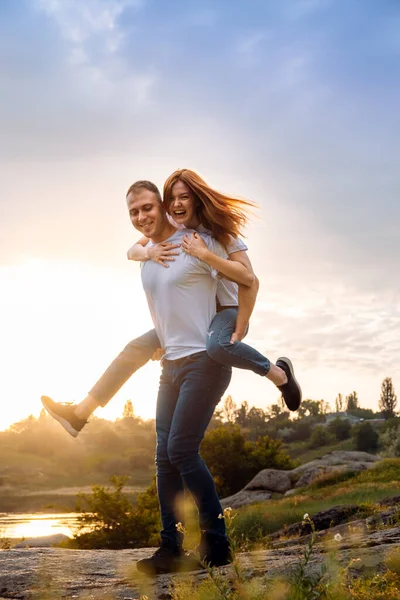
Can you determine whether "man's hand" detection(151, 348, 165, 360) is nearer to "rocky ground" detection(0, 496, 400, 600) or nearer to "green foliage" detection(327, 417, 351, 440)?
"rocky ground" detection(0, 496, 400, 600)

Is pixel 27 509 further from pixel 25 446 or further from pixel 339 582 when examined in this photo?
pixel 339 582

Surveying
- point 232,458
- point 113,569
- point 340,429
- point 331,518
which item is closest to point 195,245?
point 113,569

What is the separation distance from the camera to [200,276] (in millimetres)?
4988

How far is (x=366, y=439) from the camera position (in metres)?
56.8

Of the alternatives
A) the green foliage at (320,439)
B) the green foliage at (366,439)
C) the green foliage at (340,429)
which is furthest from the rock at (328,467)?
the green foliage at (340,429)

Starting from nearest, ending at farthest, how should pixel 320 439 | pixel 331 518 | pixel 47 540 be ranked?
pixel 331 518, pixel 47 540, pixel 320 439

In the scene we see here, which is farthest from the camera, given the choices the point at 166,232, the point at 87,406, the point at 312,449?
the point at 312,449

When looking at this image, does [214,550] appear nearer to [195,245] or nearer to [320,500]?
[195,245]

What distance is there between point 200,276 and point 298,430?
235 ft

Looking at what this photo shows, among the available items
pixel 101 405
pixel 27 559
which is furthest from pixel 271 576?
pixel 27 559

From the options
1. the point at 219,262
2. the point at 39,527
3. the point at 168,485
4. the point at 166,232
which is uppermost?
the point at 166,232

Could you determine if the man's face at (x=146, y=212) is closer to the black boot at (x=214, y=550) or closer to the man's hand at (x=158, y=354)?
the man's hand at (x=158, y=354)

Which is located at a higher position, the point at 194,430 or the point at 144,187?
the point at 144,187

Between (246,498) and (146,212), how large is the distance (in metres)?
23.0
